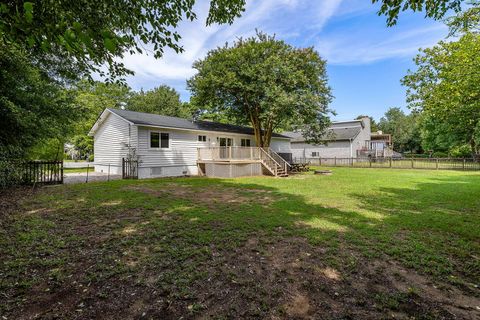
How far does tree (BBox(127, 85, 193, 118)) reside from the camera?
1604 inches

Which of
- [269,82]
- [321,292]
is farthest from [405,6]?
[269,82]

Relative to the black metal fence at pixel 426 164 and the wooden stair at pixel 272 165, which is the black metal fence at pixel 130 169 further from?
the black metal fence at pixel 426 164

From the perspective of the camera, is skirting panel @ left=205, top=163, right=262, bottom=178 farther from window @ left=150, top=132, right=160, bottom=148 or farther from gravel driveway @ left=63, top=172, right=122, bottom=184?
gravel driveway @ left=63, top=172, right=122, bottom=184

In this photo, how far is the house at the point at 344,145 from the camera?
30.6 metres

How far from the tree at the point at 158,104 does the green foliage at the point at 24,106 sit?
3126cm

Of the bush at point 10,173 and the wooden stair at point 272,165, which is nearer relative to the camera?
the bush at point 10,173

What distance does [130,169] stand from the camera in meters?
14.4

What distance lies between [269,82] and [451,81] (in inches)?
374

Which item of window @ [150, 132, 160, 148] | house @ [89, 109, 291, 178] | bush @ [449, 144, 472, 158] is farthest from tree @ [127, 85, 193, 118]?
bush @ [449, 144, 472, 158]

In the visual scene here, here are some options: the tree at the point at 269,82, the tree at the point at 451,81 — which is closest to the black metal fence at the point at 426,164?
the tree at the point at 451,81

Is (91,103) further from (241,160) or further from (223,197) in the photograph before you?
(223,197)

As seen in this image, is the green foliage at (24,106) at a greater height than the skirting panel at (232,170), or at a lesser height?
greater

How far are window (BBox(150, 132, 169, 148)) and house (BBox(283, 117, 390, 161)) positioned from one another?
60.0 ft

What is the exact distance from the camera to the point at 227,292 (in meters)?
2.86
